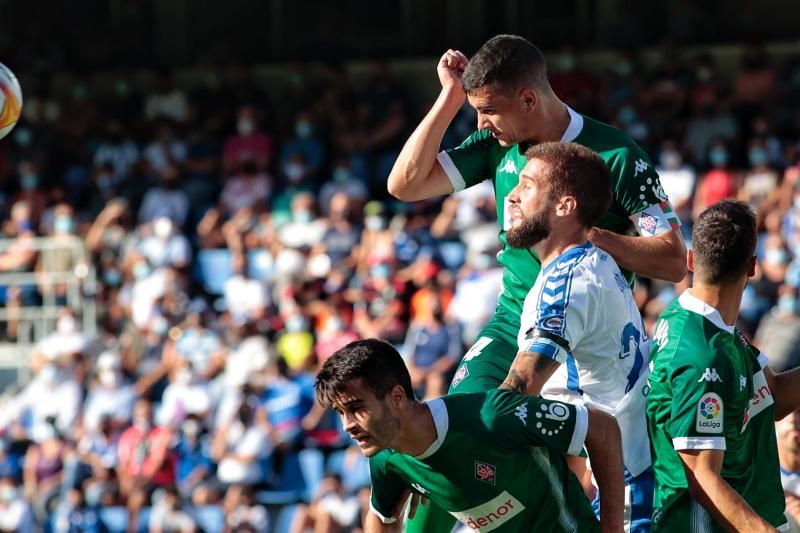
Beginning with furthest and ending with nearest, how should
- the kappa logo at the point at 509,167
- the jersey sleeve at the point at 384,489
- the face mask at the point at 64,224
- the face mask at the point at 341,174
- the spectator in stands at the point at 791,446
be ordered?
the face mask at the point at 64,224 → the face mask at the point at 341,174 → the spectator in stands at the point at 791,446 → the kappa logo at the point at 509,167 → the jersey sleeve at the point at 384,489

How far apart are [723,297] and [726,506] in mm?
687

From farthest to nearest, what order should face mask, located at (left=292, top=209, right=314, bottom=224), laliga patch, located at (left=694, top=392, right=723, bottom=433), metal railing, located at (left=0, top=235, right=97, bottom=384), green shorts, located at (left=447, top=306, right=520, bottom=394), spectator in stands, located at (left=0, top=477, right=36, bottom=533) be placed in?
metal railing, located at (left=0, top=235, right=97, bottom=384) → face mask, located at (left=292, top=209, right=314, bottom=224) → spectator in stands, located at (left=0, top=477, right=36, bottom=533) → green shorts, located at (left=447, top=306, right=520, bottom=394) → laliga patch, located at (left=694, top=392, right=723, bottom=433)

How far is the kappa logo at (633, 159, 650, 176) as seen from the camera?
5.16m

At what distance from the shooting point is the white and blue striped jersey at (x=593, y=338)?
464cm

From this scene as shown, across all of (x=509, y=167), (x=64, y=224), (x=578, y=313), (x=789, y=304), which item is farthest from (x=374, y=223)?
(x=578, y=313)

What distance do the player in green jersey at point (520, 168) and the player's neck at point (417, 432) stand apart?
59 cm

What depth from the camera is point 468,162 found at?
561 cm

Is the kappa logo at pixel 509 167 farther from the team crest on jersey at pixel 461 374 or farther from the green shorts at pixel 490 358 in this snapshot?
the team crest on jersey at pixel 461 374

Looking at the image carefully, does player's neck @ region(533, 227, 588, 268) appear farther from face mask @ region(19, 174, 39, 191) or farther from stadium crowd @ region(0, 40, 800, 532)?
face mask @ region(19, 174, 39, 191)

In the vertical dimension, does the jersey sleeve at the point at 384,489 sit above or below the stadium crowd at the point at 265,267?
above

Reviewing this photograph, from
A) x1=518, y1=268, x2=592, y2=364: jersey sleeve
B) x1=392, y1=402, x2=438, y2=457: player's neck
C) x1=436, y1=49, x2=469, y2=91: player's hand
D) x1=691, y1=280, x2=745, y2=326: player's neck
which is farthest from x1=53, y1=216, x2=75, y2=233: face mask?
x1=691, y1=280, x2=745, y2=326: player's neck

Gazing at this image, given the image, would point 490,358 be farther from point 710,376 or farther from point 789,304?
point 789,304

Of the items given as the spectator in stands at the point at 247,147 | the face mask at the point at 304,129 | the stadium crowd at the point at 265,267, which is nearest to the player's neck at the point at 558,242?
the stadium crowd at the point at 265,267

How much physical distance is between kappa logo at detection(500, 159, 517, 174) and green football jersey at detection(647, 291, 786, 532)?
907 mm
